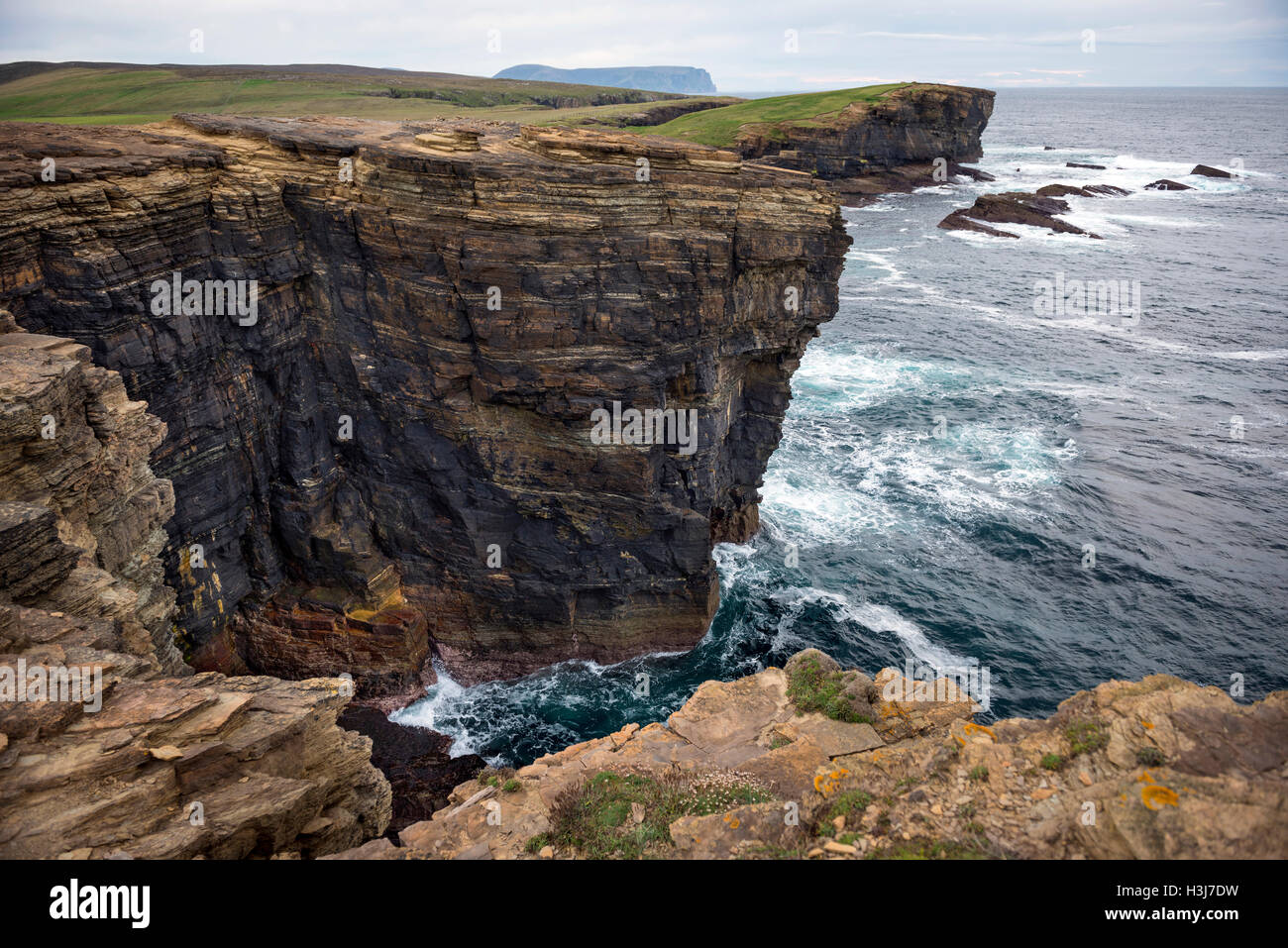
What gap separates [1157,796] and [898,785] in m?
4.43

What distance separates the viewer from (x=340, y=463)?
3569cm

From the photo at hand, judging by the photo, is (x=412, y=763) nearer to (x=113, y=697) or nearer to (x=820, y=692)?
(x=113, y=697)

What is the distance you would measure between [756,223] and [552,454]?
1306cm

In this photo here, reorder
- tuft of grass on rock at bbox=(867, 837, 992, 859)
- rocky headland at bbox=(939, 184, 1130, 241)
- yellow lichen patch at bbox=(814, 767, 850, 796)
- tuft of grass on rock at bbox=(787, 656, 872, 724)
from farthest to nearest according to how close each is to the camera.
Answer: rocky headland at bbox=(939, 184, 1130, 241)
tuft of grass on rock at bbox=(787, 656, 872, 724)
yellow lichen patch at bbox=(814, 767, 850, 796)
tuft of grass on rock at bbox=(867, 837, 992, 859)

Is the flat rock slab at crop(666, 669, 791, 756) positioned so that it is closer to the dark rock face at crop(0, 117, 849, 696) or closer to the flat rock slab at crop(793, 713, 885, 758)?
the flat rock slab at crop(793, 713, 885, 758)

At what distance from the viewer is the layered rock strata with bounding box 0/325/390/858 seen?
12766 mm

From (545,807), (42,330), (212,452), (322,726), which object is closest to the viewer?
(545,807)

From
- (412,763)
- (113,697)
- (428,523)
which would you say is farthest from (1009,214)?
(113,697)

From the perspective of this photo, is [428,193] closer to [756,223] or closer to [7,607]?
[756,223]

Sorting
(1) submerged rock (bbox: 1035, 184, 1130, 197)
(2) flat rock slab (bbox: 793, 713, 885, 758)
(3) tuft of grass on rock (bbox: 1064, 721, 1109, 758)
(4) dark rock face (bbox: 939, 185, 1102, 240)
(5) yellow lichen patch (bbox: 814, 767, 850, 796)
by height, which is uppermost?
(1) submerged rock (bbox: 1035, 184, 1130, 197)

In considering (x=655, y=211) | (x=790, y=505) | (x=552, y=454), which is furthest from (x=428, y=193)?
(x=790, y=505)

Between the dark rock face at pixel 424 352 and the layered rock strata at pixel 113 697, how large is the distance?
718cm

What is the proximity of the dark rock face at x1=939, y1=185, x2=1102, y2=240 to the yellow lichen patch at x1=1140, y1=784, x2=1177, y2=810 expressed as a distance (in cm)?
10282

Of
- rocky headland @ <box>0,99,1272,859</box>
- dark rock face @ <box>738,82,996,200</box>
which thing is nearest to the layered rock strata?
rocky headland @ <box>0,99,1272,859</box>
